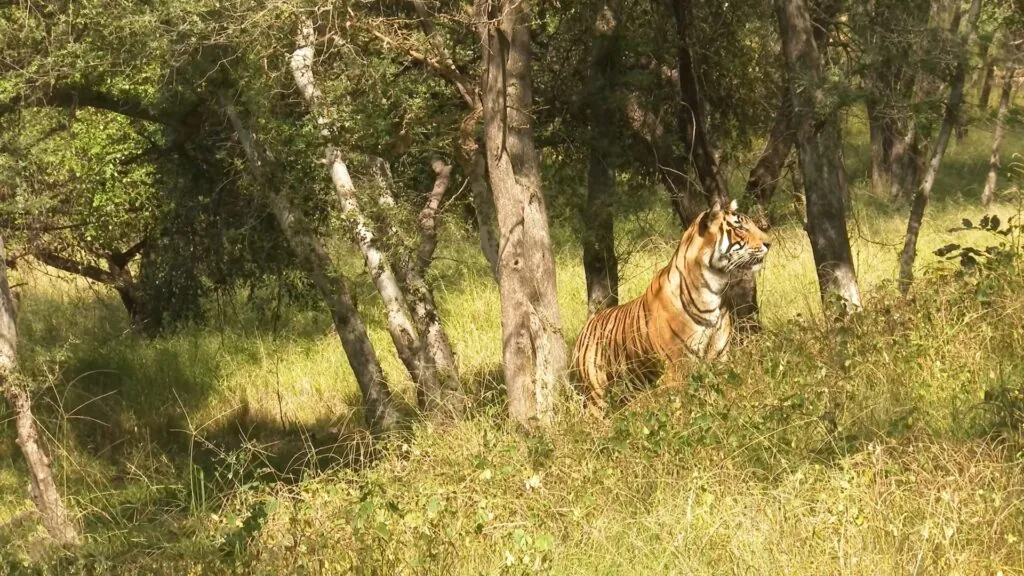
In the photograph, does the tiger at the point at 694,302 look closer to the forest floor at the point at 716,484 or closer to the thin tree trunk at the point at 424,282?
the forest floor at the point at 716,484

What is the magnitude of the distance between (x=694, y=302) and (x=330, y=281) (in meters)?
3.14

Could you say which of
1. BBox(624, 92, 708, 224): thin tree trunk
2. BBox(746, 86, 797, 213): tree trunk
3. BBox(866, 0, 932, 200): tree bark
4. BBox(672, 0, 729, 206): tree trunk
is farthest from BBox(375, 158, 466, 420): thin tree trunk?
BBox(866, 0, 932, 200): tree bark

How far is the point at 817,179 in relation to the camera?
9.76 m

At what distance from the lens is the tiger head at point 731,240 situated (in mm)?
9164

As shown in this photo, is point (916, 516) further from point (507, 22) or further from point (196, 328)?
point (196, 328)

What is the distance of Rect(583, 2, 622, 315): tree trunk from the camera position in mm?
10977

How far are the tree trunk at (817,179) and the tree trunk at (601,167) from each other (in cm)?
169

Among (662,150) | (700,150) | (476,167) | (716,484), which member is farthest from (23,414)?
(700,150)

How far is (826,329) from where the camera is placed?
28.6 feet

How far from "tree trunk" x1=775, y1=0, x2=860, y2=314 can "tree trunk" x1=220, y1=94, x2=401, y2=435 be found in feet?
11.5

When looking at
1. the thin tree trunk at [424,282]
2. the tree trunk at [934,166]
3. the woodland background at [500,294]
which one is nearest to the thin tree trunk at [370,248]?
the woodland background at [500,294]

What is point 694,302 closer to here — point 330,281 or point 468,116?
point 468,116

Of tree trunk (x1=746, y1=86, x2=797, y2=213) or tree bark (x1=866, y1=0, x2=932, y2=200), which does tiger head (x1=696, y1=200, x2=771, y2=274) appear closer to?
tree bark (x1=866, y1=0, x2=932, y2=200)

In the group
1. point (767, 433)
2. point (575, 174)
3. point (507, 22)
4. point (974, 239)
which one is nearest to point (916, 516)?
point (767, 433)
